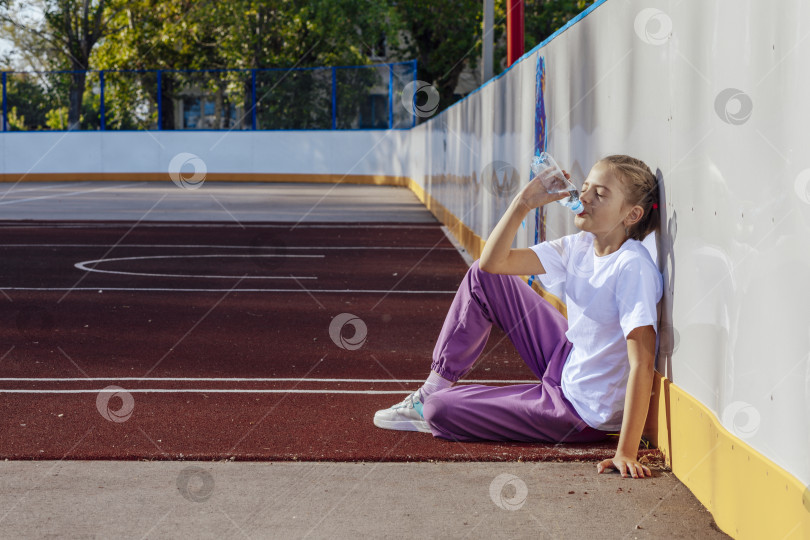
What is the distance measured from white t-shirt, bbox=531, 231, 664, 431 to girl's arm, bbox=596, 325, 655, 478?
0.06 m

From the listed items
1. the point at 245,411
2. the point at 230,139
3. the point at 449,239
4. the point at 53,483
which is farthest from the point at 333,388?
the point at 230,139

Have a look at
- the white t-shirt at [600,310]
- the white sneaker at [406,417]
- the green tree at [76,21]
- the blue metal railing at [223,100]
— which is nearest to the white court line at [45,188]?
the blue metal railing at [223,100]

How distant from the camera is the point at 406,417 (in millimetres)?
5156

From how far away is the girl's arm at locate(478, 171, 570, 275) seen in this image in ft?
14.6

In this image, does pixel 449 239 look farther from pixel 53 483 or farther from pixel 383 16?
pixel 383 16

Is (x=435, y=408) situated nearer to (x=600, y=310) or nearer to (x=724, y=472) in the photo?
(x=600, y=310)

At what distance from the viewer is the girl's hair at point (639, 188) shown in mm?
4562

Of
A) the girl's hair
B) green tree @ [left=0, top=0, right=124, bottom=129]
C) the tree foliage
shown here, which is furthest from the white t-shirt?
green tree @ [left=0, top=0, right=124, bottom=129]

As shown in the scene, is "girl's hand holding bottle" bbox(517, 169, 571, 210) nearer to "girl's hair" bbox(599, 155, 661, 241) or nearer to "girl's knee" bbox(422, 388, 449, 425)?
"girl's hair" bbox(599, 155, 661, 241)

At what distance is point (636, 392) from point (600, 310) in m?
0.43

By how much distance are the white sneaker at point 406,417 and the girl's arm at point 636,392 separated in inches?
42.4

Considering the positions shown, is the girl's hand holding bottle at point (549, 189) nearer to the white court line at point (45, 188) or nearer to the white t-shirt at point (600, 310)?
the white t-shirt at point (600, 310)

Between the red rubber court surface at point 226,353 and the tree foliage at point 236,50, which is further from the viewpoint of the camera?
the tree foliage at point 236,50

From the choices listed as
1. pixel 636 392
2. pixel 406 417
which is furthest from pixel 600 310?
pixel 406 417
